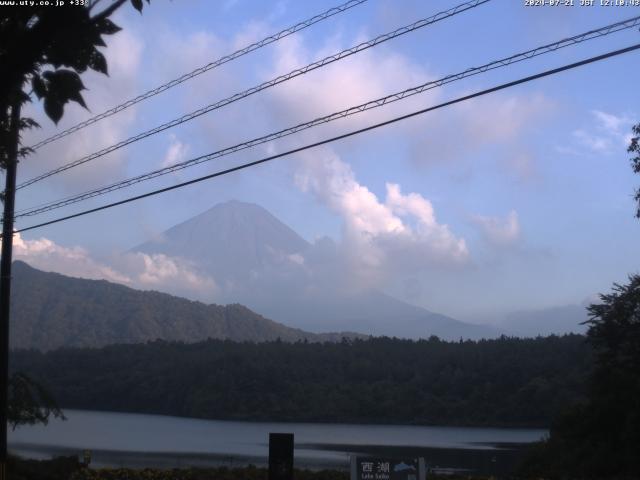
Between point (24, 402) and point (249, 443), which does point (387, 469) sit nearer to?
point (24, 402)

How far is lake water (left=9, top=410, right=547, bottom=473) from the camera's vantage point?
41719 millimetres

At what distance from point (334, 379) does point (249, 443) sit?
143 feet

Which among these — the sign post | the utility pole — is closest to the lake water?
the utility pole

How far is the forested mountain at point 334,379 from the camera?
83312mm

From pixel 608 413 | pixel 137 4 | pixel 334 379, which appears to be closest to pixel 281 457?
pixel 137 4

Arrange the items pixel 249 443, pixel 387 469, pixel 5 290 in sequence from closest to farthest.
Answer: pixel 387 469, pixel 5 290, pixel 249 443

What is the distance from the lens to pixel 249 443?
6150 cm

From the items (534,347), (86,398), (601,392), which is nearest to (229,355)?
(86,398)

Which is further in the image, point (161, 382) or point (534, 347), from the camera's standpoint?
point (161, 382)

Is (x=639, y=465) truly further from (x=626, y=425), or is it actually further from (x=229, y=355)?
(x=229, y=355)

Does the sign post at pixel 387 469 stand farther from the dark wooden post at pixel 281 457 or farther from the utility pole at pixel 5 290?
the utility pole at pixel 5 290

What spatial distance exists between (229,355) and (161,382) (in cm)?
983

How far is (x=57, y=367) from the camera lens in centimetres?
9994

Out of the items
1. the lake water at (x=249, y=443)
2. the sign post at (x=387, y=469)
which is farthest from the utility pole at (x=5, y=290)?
the lake water at (x=249, y=443)
